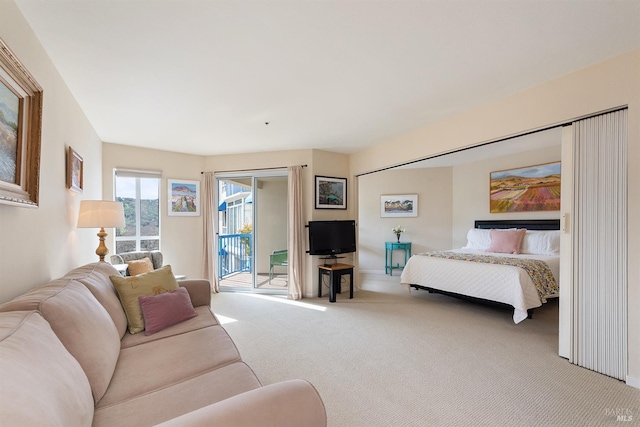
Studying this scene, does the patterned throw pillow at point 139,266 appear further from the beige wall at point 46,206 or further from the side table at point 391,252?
the side table at point 391,252

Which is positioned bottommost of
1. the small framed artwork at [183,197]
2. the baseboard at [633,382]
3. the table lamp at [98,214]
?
the baseboard at [633,382]

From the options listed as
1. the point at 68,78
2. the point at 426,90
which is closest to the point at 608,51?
the point at 426,90

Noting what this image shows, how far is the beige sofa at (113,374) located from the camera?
812 millimetres

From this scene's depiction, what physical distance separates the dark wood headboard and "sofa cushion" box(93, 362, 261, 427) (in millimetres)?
5350

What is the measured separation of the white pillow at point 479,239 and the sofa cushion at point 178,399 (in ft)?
16.4

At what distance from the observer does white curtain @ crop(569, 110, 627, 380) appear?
2139 mm

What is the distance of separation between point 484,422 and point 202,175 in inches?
194

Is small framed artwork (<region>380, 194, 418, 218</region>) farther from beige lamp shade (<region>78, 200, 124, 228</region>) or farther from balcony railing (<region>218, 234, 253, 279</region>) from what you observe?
beige lamp shade (<region>78, 200, 124, 228</region>)

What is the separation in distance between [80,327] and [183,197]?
3.83 meters

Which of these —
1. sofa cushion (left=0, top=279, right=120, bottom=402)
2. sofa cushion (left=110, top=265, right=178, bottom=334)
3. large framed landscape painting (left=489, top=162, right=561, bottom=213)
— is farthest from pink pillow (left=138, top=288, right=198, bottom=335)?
large framed landscape painting (left=489, top=162, right=561, bottom=213)

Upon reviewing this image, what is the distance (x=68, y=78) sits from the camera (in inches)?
91.4

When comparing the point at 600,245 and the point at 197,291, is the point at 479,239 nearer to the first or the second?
the point at 600,245

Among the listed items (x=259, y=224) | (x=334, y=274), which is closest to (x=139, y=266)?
(x=259, y=224)

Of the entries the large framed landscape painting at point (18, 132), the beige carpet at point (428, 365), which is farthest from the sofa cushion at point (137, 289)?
the beige carpet at point (428, 365)
